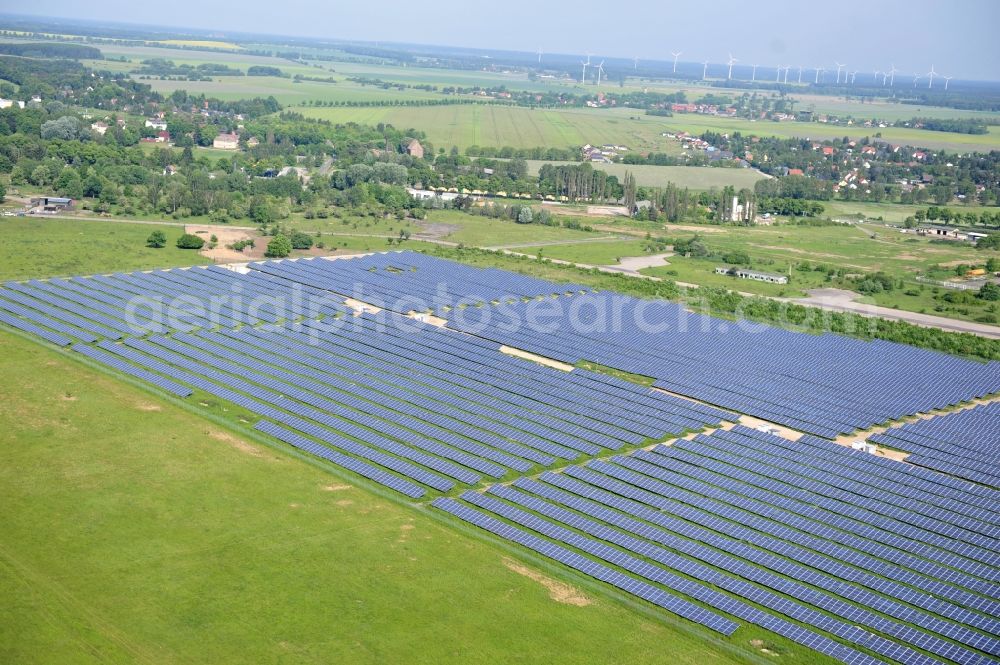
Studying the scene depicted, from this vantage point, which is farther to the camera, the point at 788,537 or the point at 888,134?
the point at 888,134

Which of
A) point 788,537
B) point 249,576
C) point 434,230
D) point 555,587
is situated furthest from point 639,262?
point 249,576

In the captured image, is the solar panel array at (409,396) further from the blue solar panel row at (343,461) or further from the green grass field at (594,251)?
the green grass field at (594,251)

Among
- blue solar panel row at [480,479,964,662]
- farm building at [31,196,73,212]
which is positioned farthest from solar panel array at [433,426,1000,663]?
farm building at [31,196,73,212]

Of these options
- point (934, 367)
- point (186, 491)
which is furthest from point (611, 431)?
point (934, 367)

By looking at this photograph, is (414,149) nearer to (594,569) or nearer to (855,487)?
(855,487)

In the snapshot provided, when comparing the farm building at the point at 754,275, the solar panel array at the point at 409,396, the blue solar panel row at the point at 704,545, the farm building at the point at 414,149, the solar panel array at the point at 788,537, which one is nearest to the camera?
the blue solar panel row at the point at 704,545

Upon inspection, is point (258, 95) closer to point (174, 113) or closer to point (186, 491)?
point (174, 113)

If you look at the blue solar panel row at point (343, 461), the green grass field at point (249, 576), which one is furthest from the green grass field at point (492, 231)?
the green grass field at point (249, 576)
